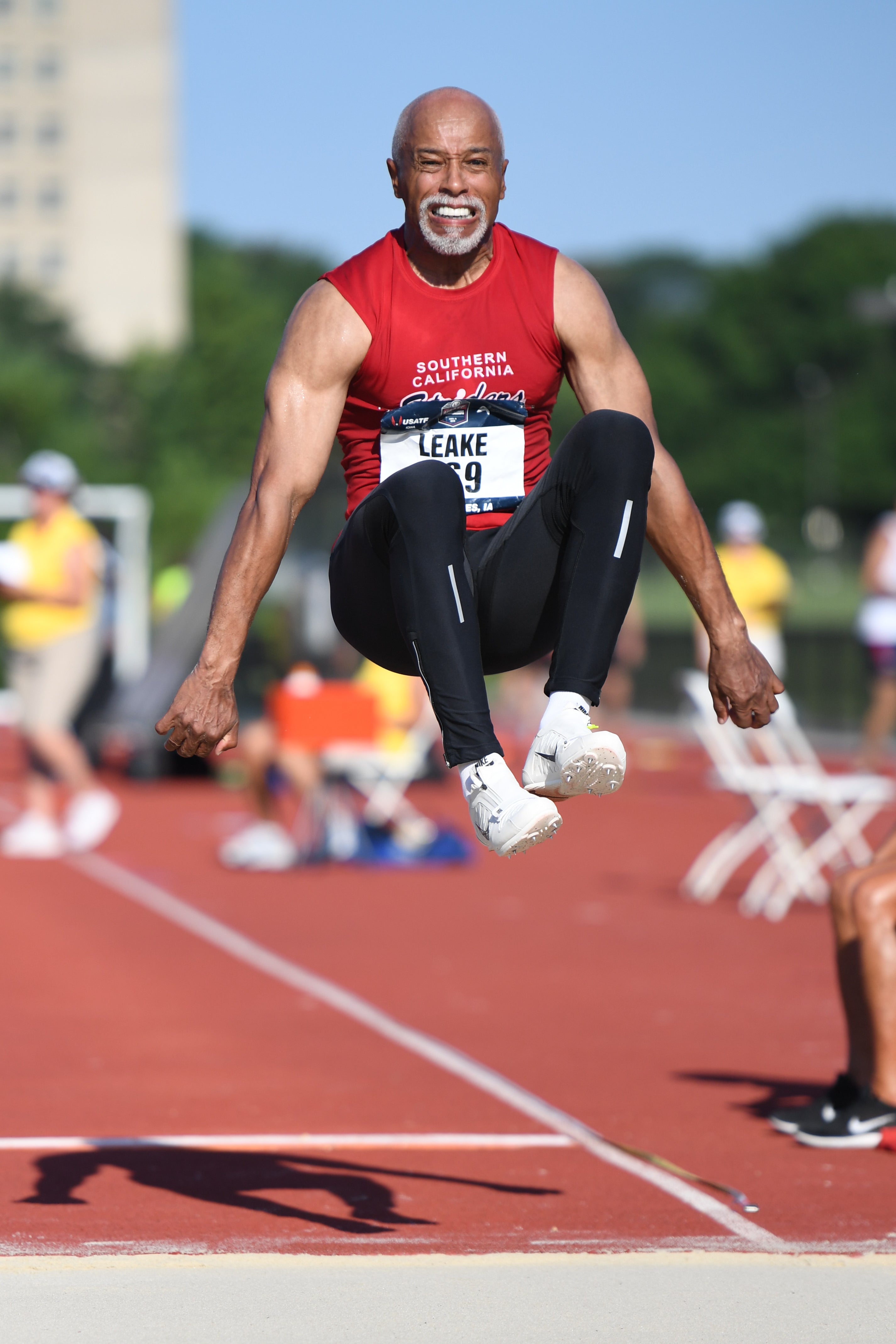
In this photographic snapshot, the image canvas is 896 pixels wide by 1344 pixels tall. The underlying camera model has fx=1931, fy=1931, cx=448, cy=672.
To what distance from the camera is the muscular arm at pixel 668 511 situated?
4.43 m

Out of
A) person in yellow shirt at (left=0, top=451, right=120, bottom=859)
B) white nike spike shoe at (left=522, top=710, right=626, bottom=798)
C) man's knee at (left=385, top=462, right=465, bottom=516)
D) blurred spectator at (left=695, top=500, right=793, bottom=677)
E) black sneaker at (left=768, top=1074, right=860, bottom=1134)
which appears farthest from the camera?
blurred spectator at (left=695, top=500, right=793, bottom=677)

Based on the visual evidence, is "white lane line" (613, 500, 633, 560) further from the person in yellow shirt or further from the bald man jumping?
the person in yellow shirt

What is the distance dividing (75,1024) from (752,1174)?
3.23 meters

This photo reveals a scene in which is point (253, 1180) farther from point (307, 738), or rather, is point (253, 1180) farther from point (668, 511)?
point (307, 738)

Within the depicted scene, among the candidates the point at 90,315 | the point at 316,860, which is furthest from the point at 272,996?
the point at 90,315

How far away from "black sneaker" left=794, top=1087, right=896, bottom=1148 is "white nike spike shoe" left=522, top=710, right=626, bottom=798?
7.23ft

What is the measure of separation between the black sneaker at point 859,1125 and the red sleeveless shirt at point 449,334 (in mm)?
2447

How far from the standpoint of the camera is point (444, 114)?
4254 millimetres

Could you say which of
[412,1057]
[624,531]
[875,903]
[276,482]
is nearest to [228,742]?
[276,482]

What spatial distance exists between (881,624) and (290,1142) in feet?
31.4

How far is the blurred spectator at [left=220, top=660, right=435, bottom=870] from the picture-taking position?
12523 mm

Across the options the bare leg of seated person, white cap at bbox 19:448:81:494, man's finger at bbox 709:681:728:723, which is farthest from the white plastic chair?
man's finger at bbox 709:681:728:723

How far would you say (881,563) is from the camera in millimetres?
14484

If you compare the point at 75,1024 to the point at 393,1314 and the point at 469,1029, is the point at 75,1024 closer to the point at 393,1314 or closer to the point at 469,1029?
the point at 469,1029
